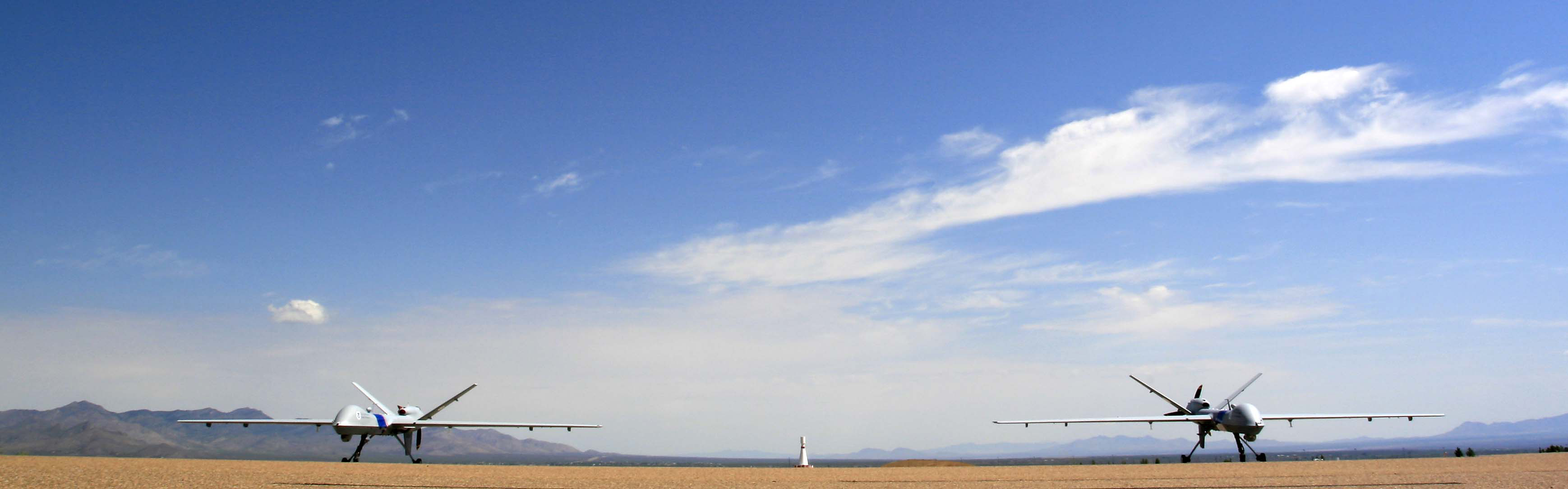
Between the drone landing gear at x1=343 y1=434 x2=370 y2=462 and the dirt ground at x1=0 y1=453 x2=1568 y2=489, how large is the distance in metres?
16.1

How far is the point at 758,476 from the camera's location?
1950 cm

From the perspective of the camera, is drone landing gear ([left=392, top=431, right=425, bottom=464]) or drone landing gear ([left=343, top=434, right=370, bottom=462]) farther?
drone landing gear ([left=392, top=431, right=425, bottom=464])

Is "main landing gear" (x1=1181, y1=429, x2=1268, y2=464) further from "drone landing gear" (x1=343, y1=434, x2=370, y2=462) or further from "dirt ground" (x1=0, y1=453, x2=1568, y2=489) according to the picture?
"drone landing gear" (x1=343, y1=434, x2=370, y2=462)

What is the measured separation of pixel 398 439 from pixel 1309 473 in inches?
1745

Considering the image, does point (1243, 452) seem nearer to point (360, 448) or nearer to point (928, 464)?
point (928, 464)

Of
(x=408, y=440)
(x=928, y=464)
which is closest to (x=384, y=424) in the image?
(x=408, y=440)

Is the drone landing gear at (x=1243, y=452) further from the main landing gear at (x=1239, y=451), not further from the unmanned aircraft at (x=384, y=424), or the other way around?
the unmanned aircraft at (x=384, y=424)

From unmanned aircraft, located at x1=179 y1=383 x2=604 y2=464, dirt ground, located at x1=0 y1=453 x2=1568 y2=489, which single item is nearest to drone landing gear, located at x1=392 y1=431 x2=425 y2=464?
unmanned aircraft, located at x1=179 y1=383 x2=604 y2=464

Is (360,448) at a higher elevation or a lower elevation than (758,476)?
lower

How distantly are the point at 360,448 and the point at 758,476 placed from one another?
30.4 meters

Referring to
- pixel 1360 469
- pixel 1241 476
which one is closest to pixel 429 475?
pixel 1241 476

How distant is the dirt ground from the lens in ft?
45.2

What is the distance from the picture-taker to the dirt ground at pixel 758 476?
13766 millimetres

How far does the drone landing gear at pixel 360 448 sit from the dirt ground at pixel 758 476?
1613 centimetres
